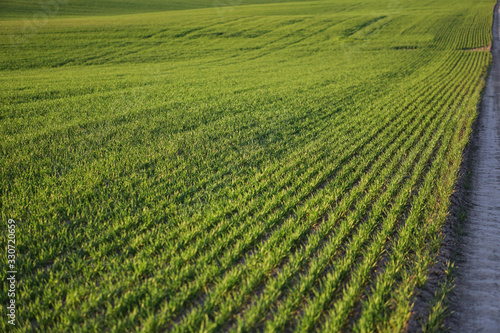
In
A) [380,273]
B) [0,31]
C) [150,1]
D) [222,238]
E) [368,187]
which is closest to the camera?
[380,273]

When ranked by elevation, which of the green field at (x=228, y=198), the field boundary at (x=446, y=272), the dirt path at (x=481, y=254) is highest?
the green field at (x=228, y=198)

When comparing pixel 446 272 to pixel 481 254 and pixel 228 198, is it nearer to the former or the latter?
pixel 481 254

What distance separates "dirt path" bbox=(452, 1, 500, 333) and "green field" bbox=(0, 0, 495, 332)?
442 mm

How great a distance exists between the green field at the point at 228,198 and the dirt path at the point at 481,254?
17.4 inches

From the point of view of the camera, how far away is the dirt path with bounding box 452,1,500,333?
401cm

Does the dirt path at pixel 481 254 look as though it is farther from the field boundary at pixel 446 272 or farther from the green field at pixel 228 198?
the green field at pixel 228 198

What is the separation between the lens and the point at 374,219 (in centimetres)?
→ 572

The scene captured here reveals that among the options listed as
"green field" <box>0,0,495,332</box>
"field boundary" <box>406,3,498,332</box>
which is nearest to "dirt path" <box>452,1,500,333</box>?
"field boundary" <box>406,3,498,332</box>

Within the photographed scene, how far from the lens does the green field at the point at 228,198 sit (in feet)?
12.8

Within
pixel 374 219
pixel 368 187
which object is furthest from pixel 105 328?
pixel 368 187

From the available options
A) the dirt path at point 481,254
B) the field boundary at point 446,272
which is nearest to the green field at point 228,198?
the field boundary at point 446,272

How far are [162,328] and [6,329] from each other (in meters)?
1.73

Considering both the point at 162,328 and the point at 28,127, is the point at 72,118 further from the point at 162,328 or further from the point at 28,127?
the point at 162,328

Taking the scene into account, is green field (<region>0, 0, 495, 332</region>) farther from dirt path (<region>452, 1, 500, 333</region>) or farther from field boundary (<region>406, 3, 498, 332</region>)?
dirt path (<region>452, 1, 500, 333</region>)
